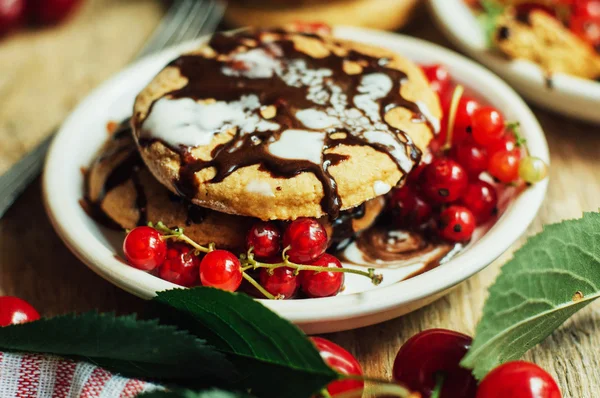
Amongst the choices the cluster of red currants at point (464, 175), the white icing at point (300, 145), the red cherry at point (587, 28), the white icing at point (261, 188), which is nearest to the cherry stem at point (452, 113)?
the cluster of red currants at point (464, 175)

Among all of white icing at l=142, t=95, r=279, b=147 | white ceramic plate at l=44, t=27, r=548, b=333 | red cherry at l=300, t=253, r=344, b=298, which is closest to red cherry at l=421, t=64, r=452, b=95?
white ceramic plate at l=44, t=27, r=548, b=333

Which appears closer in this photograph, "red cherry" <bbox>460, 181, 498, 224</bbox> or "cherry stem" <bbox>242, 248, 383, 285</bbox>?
"cherry stem" <bbox>242, 248, 383, 285</bbox>

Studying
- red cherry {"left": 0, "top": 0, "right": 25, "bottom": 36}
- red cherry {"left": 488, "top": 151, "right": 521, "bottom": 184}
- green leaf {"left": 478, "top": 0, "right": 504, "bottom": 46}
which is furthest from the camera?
red cherry {"left": 0, "top": 0, "right": 25, "bottom": 36}

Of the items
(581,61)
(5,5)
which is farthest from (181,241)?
(5,5)

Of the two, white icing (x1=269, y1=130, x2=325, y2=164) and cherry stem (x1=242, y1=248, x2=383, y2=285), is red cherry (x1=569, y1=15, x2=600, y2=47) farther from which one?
cherry stem (x1=242, y1=248, x2=383, y2=285)

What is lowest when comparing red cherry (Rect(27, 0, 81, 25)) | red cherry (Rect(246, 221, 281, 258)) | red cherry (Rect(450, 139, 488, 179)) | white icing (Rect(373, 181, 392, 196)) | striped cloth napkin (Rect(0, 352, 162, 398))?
striped cloth napkin (Rect(0, 352, 162, 398))

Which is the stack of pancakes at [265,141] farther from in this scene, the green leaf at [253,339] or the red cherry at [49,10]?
the red cherry at [49,10]

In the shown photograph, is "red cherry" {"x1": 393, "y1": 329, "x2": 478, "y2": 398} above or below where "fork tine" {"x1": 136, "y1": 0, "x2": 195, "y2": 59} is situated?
below
